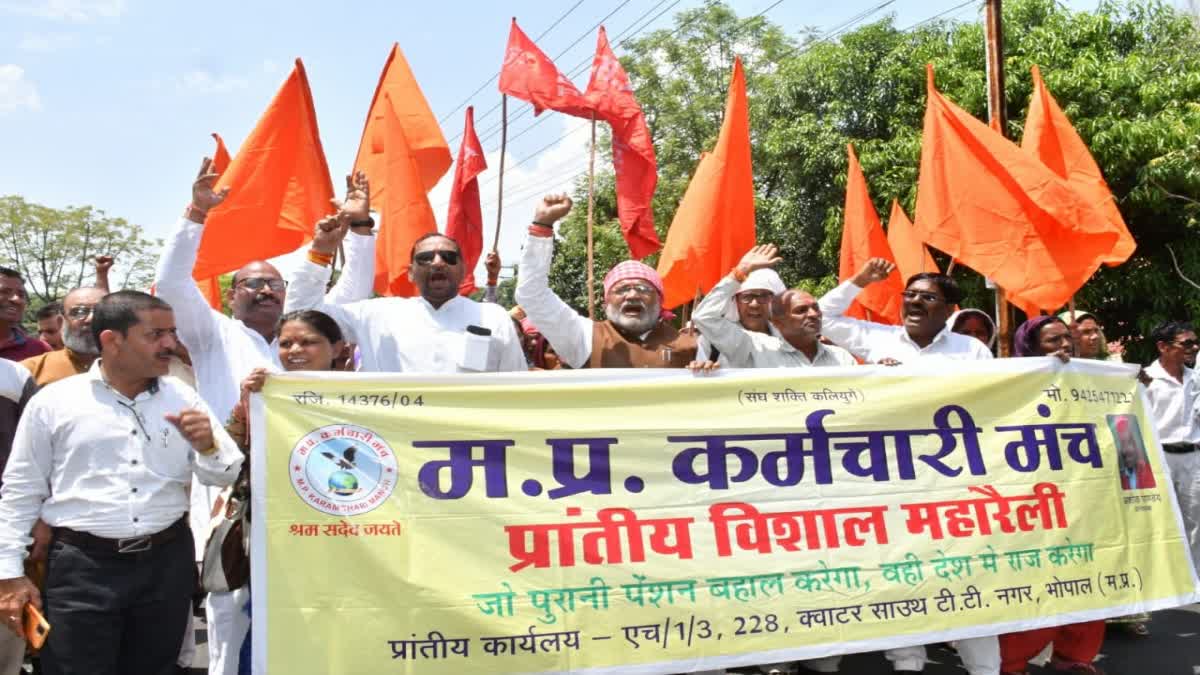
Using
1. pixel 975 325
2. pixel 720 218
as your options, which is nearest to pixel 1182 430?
pixel 975 325

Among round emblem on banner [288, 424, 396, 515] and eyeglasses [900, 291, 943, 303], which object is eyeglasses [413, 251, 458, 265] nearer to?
round emblem on banner [288, 424, 396, 515]

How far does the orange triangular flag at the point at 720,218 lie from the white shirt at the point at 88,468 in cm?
388

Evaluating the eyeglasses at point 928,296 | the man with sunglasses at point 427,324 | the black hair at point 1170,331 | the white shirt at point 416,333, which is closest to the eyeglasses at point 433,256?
the man with sunglasses at point 427,324

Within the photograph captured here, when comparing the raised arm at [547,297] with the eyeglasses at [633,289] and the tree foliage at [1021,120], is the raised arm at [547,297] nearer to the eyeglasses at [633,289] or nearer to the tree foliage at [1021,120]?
the eyeglasses at [633,289]

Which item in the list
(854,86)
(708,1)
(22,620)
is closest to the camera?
(22,620)

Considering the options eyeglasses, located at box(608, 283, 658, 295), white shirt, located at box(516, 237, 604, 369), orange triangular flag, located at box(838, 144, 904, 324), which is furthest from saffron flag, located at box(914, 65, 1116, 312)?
white shirt, located at box(516, 237, 604, 369)

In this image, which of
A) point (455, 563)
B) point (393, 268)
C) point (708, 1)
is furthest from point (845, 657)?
point (708, 1)

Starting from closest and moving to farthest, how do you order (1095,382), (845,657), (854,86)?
1. (1095,382)
2. (845,657)
3. (854,86)

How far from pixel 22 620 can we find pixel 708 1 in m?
24.3

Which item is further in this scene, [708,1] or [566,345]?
[708,1]

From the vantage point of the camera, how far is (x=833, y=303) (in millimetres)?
5008

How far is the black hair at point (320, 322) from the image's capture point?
3.59m

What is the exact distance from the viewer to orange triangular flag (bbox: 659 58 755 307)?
20.6 ft

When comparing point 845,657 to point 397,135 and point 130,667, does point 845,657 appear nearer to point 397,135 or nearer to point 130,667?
point 130,667
